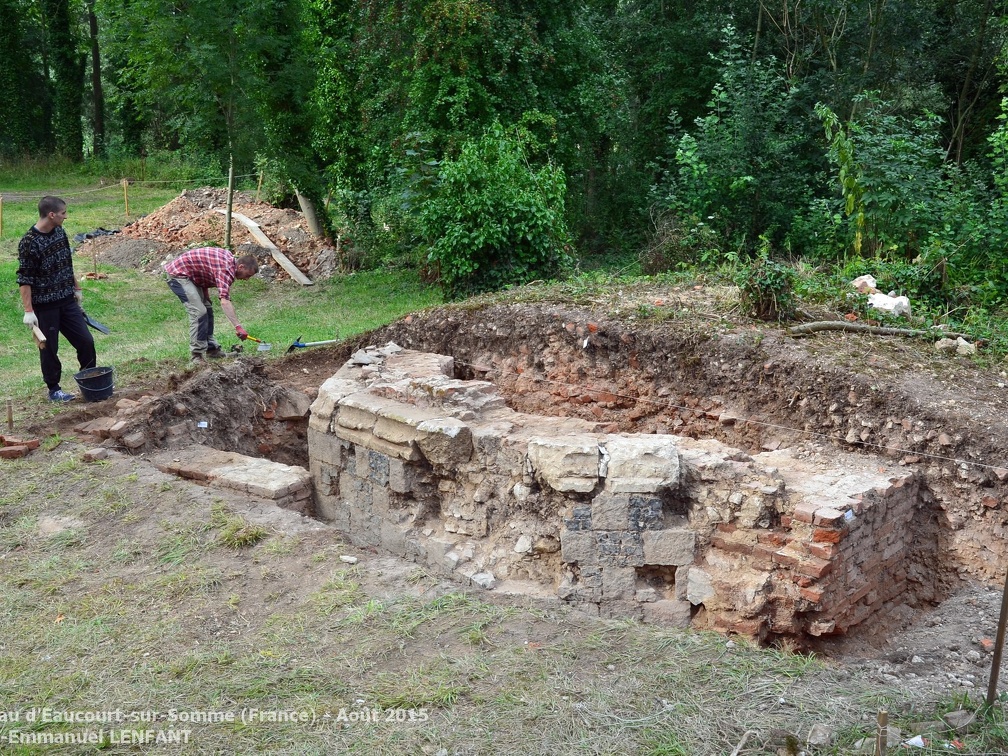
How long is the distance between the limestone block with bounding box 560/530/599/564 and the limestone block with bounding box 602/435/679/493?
1.16ft

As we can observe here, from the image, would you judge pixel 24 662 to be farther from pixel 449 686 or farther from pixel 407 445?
pixel 407 445

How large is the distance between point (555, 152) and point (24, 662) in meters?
10.7

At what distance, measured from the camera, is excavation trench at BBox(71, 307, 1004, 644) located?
16.9 ft

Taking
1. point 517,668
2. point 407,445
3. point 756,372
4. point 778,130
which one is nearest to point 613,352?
point 756,372

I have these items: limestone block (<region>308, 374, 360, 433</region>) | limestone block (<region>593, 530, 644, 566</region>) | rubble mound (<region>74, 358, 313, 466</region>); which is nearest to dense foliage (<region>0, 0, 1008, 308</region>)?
rubble mound (<region>74, 358, 313, 466</region>)

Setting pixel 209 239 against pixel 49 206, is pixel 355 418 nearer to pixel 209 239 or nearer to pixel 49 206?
pixel 49 206

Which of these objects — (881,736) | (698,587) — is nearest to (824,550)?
(698,587)

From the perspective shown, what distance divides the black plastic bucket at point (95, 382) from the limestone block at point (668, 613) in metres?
5.43

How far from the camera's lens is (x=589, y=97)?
13.5 meters

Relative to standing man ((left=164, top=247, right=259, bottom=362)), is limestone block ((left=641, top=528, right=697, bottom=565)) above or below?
below

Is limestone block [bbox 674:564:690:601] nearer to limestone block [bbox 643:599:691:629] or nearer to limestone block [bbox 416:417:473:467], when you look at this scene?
limestone block [bbox 643:599:691:629]

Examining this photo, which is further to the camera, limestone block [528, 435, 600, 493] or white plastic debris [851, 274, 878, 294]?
white plastic debris [851, 274, 878, 294]

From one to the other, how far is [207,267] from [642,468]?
209 inches

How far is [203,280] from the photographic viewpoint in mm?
8703
